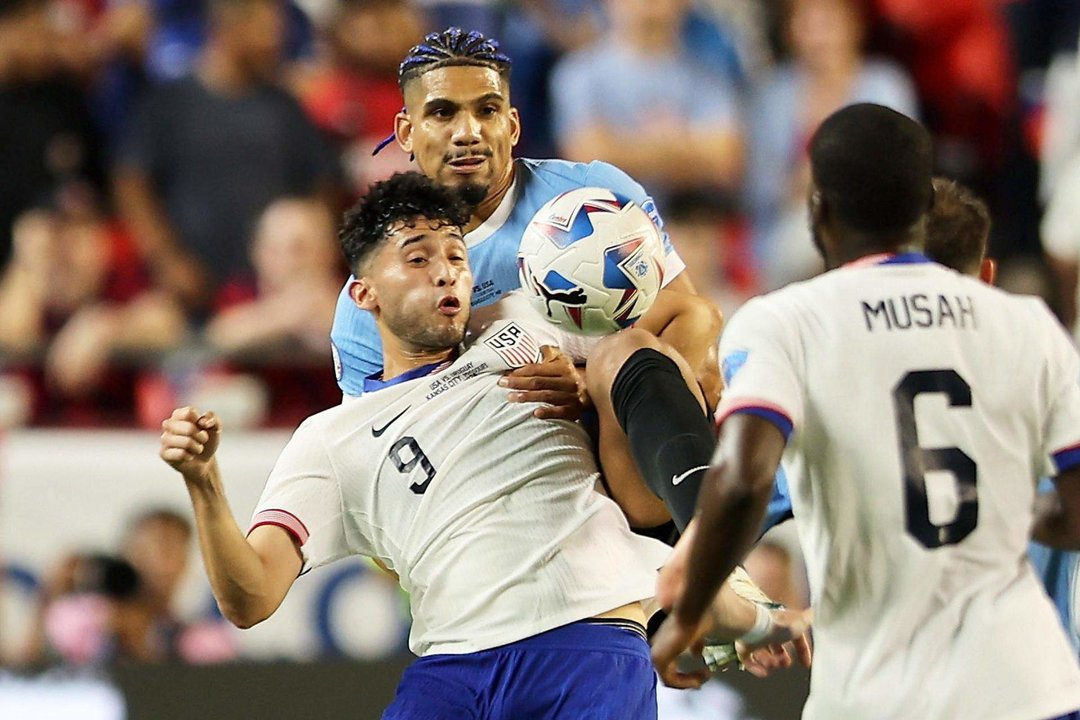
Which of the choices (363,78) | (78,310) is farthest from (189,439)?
(363,78)

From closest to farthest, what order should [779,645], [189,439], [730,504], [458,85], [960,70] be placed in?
[730,504], [189,439], [779,645], [458,85], [960,70]

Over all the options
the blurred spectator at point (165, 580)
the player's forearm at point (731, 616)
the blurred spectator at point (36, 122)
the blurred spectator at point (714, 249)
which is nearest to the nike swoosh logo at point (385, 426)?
the player's forearm at point (731, 616)

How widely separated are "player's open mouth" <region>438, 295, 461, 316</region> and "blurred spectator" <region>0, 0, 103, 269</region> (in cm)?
464

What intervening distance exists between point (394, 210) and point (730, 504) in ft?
5.61

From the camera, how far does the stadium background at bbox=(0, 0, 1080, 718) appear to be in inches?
300

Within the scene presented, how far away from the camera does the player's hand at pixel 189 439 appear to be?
3.75m

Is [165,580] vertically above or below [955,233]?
below

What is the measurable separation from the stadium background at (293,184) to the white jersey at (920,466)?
167 inches

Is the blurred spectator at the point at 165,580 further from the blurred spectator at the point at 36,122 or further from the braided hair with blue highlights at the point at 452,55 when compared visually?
the braided hair with blue highlights at the point at 452,55

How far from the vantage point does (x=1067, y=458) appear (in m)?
3.13

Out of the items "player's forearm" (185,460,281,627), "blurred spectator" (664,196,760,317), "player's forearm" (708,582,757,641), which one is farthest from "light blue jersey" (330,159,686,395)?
"blurred spectator" (664,196,760,317)

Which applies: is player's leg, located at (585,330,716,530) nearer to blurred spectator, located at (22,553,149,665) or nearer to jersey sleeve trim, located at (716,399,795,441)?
jersey sleeve trim, located at (716,399,795,441)

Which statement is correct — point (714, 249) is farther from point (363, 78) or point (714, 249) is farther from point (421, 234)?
point (421, 234)

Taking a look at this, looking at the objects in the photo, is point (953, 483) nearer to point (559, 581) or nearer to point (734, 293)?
point (559, 581)
